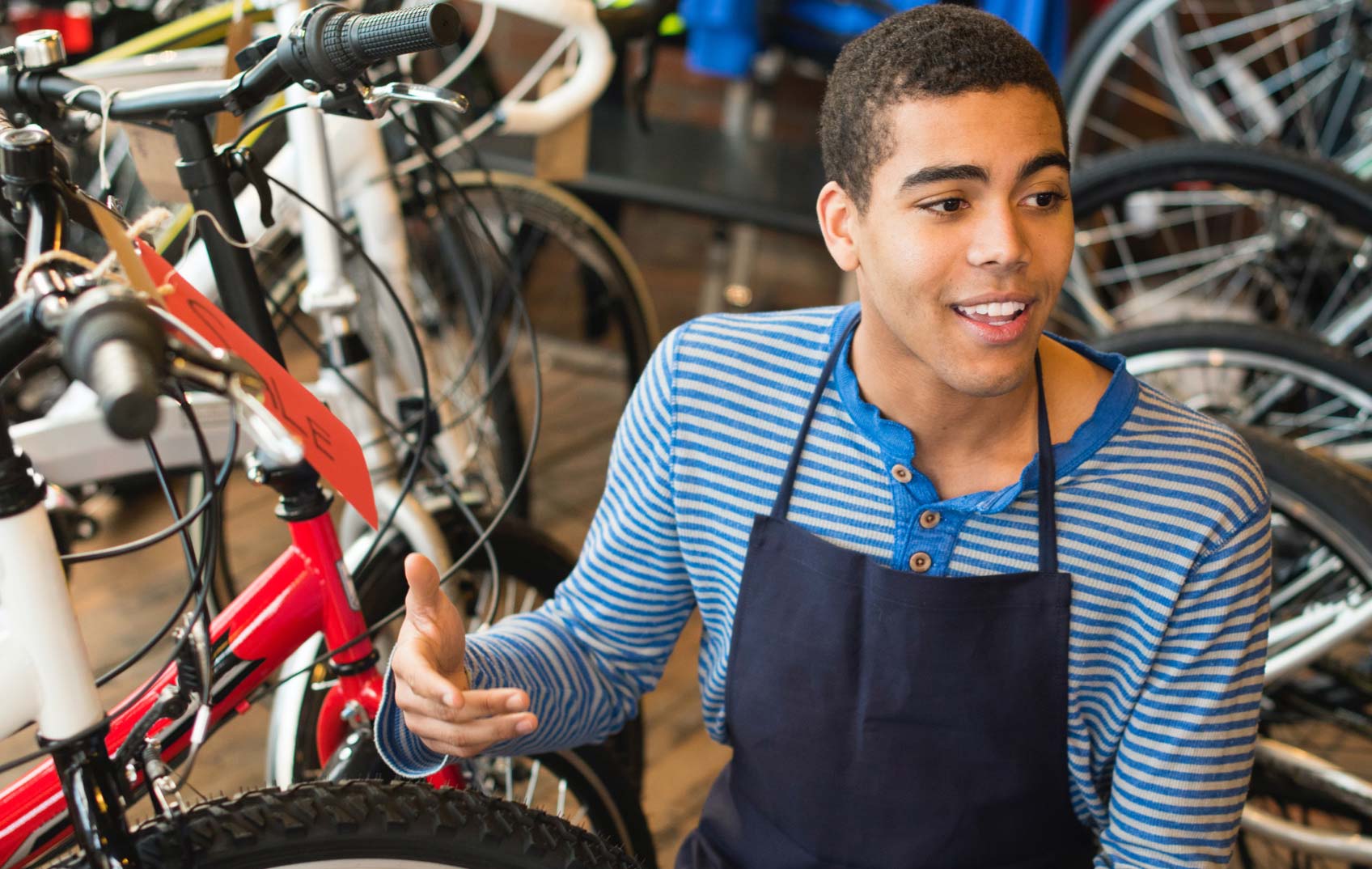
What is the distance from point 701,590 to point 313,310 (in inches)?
22.3

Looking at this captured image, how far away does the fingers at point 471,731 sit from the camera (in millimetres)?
853

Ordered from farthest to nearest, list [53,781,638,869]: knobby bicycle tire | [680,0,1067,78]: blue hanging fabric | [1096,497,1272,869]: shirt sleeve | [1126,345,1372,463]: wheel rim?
[680,0,1067,78]: blue hanging fabric, [1126,345,1372,463]: wheel rim, [1096,497,1272,869]: shirt sleeve, [53,781,638,869]: knobby bicycle tire

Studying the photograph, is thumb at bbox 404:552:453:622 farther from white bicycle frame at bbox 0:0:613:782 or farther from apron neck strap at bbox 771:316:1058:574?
white bicycle frame at bbox 0:0:613:782

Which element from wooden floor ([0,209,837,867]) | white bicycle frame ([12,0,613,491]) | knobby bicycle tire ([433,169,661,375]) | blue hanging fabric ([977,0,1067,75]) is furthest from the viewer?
blue hanging fabric ([977,0,1067,75])

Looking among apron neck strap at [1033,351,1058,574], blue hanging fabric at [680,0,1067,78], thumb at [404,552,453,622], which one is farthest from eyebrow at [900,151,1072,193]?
blue hanging fabric at [680,0,1067,78]

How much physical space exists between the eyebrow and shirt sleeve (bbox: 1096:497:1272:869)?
32 cm

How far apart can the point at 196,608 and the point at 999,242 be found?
0.61 metres

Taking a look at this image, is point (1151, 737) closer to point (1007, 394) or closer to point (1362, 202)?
point (1007, 394)

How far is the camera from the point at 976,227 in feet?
3.07

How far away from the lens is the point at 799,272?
157 inches

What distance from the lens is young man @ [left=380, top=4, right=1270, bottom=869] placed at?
0.94 m

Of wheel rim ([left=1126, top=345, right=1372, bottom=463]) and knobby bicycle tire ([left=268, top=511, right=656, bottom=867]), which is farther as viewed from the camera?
wheel rim ([left=1126, top=345, right=1372, bottom=463])

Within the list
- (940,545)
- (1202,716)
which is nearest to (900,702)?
(940,545)

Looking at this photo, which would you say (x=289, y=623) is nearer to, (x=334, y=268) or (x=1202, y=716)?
(x=334, y=268)
